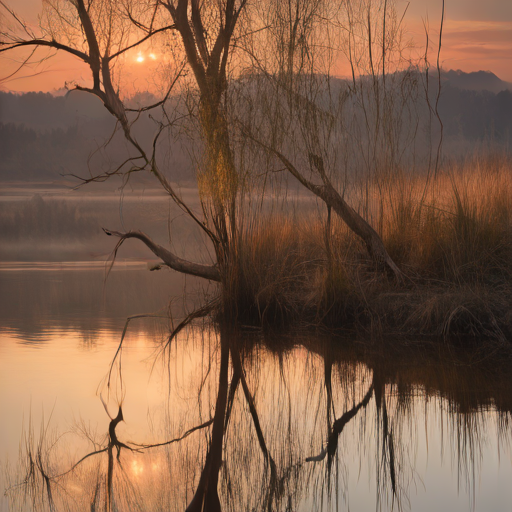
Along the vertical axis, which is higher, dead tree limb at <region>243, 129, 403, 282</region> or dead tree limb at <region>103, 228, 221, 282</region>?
dead tree limb at <region>243, 129, 403, 282</region>

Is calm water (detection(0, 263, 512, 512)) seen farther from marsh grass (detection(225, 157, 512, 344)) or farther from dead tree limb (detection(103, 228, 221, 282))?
dead tree limb (detection(103, 228, 221, 282))

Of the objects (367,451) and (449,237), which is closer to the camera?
(367,451)

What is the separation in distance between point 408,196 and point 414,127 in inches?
21.2

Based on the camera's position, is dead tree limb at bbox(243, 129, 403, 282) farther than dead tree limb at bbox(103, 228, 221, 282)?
No

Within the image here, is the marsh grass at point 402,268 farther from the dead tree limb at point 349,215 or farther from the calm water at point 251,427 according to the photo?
the calm water at point 251,427

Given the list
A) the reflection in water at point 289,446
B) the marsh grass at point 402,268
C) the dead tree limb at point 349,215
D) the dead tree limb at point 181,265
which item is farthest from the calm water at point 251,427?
the dead tree limb at point 349,215

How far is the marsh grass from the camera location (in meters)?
4.00

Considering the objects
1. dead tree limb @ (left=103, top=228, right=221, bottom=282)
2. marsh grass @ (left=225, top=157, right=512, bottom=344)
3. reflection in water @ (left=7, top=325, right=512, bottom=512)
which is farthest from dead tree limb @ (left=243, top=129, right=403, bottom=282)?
reflection in water @ (left=7, top=325, right=512, bottom=512)

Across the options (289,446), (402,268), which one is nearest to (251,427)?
(289,446)

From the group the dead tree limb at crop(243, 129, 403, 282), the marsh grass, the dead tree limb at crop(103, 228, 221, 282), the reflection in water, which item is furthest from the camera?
the dead tree limb at crop(103, 228, 221, 282)

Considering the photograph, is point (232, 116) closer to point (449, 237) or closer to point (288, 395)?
point (449, 237)

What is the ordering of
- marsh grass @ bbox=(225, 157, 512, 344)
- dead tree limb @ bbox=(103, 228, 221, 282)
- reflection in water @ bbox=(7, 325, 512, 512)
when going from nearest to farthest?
reflection in water @ bbox=(7, 325, 512, 512)
marsh grass @ bbox=(225, 157, 512, 344)
dead tree limb @ bbox=(103, 228, 221, 282)

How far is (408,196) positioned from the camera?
4742mm

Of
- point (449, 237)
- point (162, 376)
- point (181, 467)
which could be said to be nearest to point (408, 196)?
point (449, 237)
